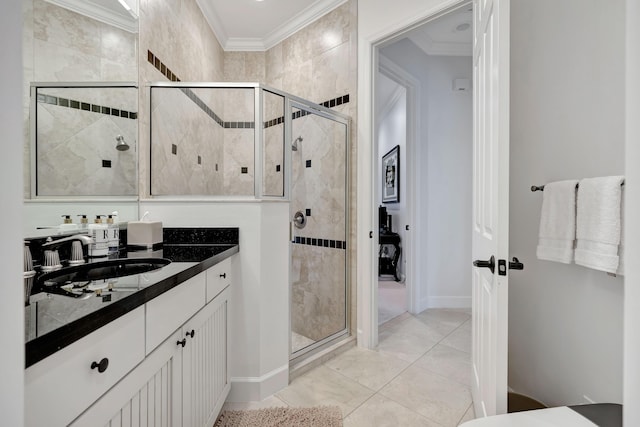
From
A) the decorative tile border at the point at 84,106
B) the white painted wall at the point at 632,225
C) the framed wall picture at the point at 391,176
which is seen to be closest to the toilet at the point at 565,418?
the white painted wall at the point at 632,225

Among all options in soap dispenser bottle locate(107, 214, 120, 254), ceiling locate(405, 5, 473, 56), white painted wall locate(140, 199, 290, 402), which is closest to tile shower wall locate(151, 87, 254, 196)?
white painted wall locate(140, 199, 290, 402)

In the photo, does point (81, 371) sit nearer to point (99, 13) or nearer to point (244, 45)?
point (99, 13)

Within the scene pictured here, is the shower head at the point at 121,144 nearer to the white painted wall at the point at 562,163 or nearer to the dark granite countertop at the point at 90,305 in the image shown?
the dark granite countertop at the point at 90,305

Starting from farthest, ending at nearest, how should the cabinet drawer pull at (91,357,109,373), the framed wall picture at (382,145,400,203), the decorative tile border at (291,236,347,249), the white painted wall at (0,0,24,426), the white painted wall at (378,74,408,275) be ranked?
the framed wall picture at (382,145,400,203) < the white painted wall at (378,74,408,275) < the decorative tile border at (291,236,347,249) < the cabinet drawer pull at (91,357,109,373) < the white painted wall at (0,0,24,426)

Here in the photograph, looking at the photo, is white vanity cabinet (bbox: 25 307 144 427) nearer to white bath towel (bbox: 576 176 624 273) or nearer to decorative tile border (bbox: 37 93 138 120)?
decorative tile border (bbox: 37 93 138 120)

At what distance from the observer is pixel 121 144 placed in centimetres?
157

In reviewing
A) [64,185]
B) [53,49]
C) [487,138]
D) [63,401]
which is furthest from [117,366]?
[487,138]

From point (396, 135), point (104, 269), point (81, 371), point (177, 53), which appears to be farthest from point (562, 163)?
point (396, 135)

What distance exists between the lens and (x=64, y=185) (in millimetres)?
1231

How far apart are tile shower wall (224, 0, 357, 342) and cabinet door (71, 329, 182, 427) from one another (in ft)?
3.72

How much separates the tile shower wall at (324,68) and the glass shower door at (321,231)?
2cm

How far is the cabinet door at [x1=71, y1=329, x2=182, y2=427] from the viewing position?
0.68 meters

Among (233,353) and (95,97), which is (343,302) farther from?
(95,97)

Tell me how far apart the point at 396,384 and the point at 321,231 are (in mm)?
1170
